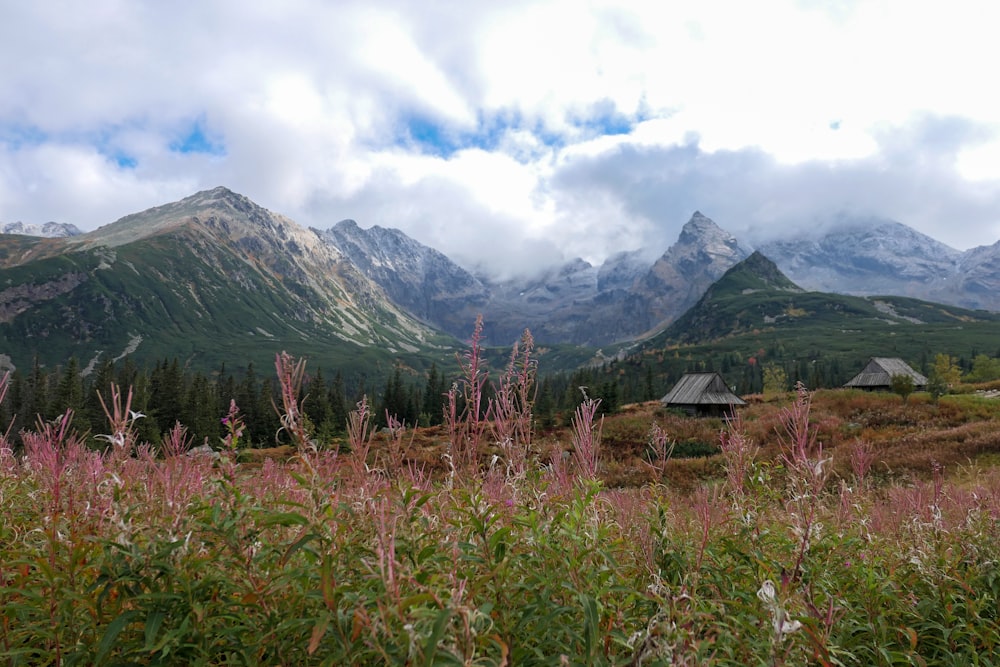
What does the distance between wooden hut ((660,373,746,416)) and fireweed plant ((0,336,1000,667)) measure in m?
53.7

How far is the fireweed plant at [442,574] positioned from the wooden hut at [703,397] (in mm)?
53748

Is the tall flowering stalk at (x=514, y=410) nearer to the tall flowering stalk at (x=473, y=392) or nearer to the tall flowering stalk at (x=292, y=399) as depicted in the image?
the tall flowering stalk at (x=473, y=392)

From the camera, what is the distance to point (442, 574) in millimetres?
3043

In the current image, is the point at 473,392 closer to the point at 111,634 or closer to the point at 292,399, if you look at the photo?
the point at 292,399

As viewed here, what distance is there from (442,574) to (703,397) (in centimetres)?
5854

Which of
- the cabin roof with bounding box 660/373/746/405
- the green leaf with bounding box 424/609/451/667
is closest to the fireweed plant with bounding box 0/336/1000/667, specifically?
the green leaf with bounding box 424/609/451/667

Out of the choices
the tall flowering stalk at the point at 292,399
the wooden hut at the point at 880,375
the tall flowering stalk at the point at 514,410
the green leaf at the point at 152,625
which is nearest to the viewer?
the green leaf at the point at 152,625

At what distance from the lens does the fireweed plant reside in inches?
105

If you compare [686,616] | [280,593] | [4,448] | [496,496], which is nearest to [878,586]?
[686,616]

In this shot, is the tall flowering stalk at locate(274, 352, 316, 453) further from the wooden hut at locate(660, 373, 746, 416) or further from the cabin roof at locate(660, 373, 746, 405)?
the wooden hut at locate(660, 373, 746, 416)

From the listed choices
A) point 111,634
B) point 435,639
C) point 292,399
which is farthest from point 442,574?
point 111,634

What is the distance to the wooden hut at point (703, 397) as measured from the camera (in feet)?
183

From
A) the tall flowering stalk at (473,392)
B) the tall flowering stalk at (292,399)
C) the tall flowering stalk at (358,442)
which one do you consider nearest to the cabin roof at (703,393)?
the tall flowering stalk at (473,392)

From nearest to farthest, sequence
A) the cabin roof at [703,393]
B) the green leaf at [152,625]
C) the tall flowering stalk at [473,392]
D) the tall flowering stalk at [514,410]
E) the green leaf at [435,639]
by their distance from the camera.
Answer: the green leaf at [435,639] < the green leaf at [152,625] < the tall flowering stalk at [473,392] < the tall flowering stalk at [514,410] < the cabin roof at [703,393]
